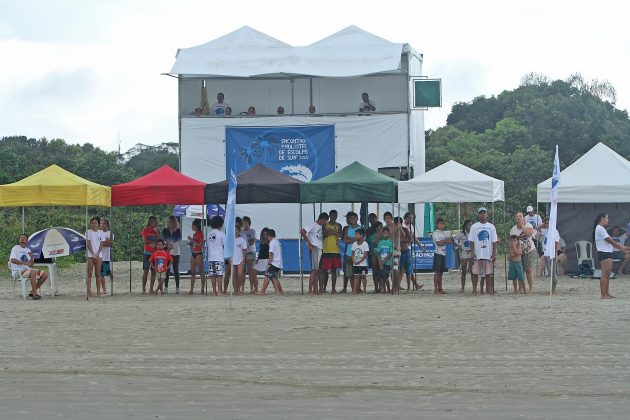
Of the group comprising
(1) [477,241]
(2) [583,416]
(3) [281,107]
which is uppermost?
(3) [281,107]

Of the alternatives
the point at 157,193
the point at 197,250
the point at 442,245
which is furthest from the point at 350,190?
the point at 157,193

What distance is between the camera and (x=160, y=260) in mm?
23203

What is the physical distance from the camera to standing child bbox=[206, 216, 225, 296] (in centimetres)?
2278

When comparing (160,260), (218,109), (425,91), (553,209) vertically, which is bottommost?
(160,260)

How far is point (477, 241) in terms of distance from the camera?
21875 millimetres

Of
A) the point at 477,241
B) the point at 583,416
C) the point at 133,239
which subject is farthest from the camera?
the point at 133,239

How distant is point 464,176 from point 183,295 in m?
6.13

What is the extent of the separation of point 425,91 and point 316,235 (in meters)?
9.57

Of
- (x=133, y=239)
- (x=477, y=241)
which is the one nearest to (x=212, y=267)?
(x=477, y=241)

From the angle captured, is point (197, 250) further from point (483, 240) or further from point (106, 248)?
point (483, 240)

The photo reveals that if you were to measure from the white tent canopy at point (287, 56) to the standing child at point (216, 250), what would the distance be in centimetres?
810

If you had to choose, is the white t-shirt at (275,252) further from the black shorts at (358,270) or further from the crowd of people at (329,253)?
the black shorts at (358,270)

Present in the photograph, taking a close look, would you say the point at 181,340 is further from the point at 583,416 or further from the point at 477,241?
the point at 477,241

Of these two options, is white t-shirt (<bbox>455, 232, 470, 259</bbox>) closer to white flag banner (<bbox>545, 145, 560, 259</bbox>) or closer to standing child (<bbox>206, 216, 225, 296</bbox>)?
white flag banner (<bbox>545, 145, 560, 259</bbox>)
